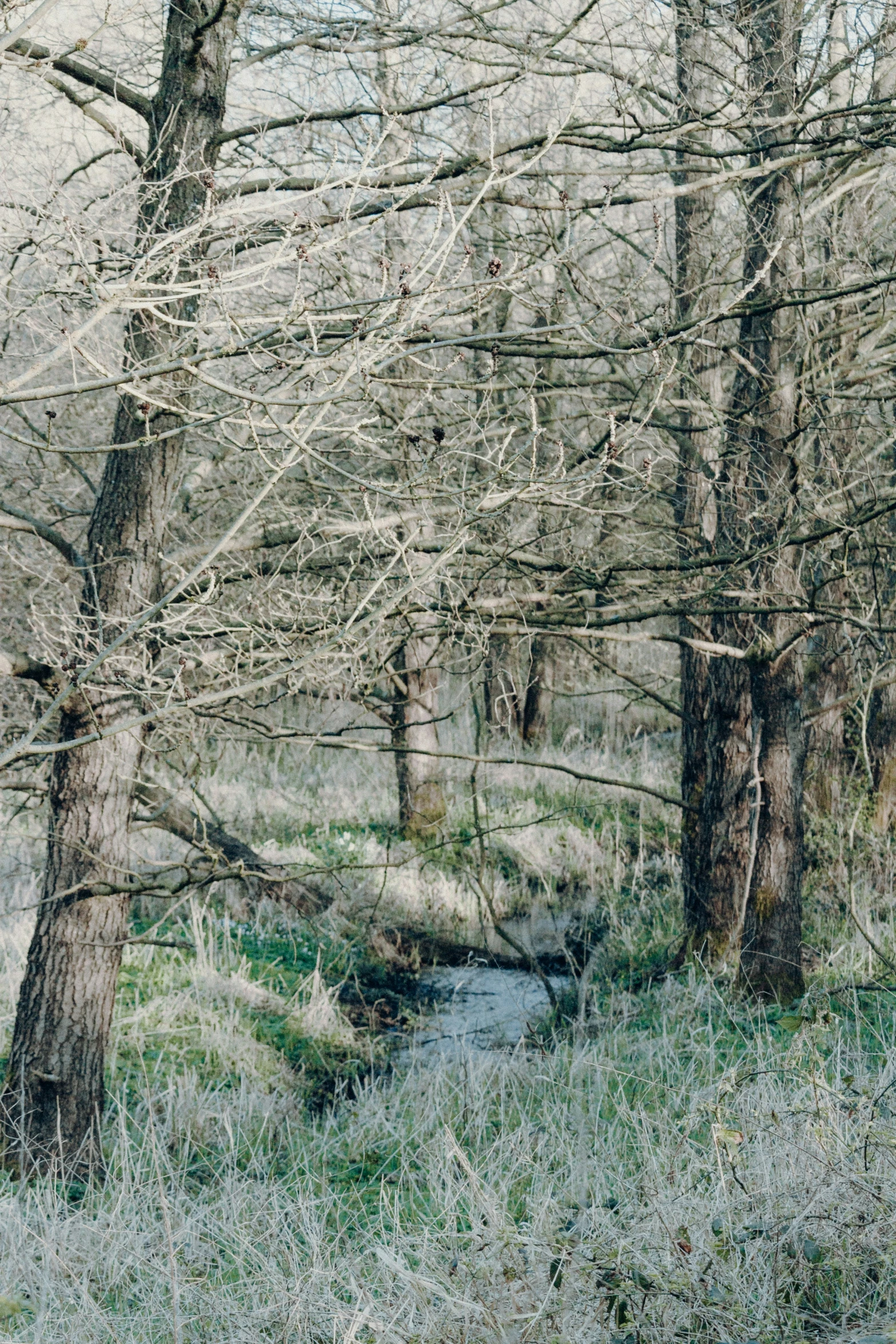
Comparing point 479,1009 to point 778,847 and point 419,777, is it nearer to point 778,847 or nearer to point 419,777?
point 778,847

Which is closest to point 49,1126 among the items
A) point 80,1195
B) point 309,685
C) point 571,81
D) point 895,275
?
point 80,1195

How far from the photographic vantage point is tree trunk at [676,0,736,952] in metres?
5.28

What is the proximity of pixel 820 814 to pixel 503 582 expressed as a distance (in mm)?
3585

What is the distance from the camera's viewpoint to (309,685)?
5.14m

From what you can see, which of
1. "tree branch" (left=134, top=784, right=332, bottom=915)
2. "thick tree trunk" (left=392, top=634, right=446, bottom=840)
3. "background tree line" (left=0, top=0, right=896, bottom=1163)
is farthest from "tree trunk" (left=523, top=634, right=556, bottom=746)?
"background tree line" (left=0, top=0, right=896, bottom=1163)

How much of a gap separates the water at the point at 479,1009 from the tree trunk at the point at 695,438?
1091 mm

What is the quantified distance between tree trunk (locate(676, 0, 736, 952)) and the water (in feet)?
3.58

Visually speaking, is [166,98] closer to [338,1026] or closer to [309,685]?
[309,685]

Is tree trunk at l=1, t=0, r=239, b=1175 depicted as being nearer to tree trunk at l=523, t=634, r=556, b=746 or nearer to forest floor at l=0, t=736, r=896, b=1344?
forest floor at l=0, t=736, r=896, b=1344

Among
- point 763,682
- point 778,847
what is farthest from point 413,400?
point 778,847

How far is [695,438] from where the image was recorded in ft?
22.4

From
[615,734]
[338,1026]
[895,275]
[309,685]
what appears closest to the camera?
[895,275]

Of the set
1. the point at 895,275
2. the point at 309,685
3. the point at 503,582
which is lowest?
the point at 309,685

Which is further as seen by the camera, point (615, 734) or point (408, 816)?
point (615, 734)
